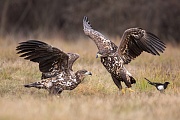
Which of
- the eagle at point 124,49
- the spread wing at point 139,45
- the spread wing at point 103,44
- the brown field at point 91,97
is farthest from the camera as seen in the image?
the spread wing at point 139,45

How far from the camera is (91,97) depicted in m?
9.34

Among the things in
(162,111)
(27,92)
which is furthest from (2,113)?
(27,92)

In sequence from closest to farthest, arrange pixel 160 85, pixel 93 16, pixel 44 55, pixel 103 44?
pixel 44 55
pixel 103 44
pixel 160 85
pixel 93 16

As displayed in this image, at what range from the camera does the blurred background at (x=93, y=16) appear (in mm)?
27109

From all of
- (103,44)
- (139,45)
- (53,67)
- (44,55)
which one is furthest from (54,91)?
(139,45)

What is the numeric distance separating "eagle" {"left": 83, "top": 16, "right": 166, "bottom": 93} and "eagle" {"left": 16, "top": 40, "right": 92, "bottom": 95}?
76cm

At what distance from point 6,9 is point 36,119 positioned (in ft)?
68.7

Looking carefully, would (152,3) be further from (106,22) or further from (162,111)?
(162,111)

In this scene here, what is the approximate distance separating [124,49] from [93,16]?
17.9m

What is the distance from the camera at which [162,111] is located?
7.84 metres

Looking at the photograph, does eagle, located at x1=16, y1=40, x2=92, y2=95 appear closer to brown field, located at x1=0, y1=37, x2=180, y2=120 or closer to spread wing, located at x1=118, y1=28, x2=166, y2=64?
brown field, located at x1=0, y1=37, x2=180, y2=120

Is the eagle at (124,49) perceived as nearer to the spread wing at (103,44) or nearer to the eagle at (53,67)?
the spread wing at (103,44)

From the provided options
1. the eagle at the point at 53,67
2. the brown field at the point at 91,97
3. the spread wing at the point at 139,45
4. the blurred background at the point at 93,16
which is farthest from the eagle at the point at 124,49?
the blurred background at the point at 93,16

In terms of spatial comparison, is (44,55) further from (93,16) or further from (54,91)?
(93,16)
